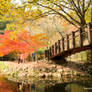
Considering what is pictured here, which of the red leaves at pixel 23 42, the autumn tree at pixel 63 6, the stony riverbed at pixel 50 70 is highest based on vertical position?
the autumn tree at pixel 63 6

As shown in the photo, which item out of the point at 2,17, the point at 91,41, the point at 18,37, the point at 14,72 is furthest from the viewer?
the point at 18,37

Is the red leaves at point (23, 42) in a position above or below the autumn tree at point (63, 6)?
below

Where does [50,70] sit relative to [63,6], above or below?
below

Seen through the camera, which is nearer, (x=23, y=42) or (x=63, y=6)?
(x=63, y=6)

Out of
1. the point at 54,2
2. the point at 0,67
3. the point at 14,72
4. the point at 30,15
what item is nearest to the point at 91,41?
the point at 54,2

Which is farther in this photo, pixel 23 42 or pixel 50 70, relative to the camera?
pixel 23 42

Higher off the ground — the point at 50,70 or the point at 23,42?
the point at 23,42

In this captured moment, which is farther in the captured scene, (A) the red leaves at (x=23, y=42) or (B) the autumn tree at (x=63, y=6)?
(A) the red leaves at (x=23, y=42)

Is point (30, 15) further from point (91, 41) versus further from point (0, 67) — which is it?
point (0, 67)

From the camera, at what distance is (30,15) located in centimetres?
988

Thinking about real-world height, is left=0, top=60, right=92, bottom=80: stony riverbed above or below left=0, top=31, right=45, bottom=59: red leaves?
Result: below

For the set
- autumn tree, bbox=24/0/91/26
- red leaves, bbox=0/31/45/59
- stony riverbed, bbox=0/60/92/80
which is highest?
autumn tree, bbox=24/0/91/26

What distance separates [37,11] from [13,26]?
6.45ft

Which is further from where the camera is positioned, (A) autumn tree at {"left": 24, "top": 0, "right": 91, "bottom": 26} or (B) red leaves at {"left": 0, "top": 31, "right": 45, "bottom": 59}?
(B) red leaves at {"left": 0, "top": 31, "right": 45, "bottom": 59}
